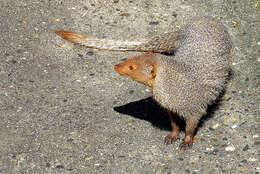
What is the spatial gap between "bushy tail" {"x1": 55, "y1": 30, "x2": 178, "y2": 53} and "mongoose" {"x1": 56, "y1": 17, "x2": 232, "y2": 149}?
5 centimetres

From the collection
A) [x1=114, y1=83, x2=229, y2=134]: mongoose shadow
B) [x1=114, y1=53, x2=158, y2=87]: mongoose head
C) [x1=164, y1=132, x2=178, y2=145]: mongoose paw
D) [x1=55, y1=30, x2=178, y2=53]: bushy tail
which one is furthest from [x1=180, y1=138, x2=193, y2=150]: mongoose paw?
[x1=55, y1=30, x2=178, y2=53]: bushy tail

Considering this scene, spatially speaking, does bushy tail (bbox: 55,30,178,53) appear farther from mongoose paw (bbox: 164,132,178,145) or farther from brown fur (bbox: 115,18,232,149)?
mongoose paw (bbox: 164,132,178,145)

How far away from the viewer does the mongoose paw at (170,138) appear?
4.03m

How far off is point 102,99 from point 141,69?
41.1 inches

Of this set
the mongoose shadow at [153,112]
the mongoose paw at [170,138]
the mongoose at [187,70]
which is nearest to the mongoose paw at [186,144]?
the mongoose at [187,70]

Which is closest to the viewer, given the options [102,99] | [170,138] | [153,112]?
[170,138]

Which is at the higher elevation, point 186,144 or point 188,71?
point 188,71

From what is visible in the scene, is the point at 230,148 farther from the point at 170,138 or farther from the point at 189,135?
the point at 170,138

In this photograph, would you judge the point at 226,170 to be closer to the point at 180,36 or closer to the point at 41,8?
the point at 180,36

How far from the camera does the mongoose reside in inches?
140

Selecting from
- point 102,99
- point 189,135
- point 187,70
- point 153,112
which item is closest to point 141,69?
point 187,70

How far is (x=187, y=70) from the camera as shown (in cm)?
374

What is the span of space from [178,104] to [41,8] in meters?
2.67

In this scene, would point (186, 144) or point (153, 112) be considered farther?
point (153, 112)
